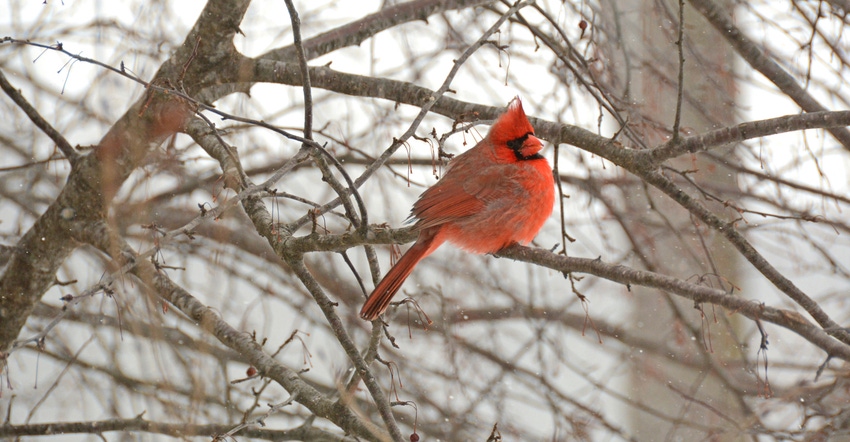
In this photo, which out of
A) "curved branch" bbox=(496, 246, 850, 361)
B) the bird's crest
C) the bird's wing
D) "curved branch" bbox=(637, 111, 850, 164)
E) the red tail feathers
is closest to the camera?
"curved branch" bbox=(496, 246, 850, 361)

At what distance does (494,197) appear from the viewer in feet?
9.31

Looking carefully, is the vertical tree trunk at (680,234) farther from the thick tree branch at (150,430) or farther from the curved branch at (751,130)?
the thick tree branch at (150,430)

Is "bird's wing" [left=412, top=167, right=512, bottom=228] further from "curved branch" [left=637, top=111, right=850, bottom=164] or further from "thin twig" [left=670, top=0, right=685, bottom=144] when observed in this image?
"thin twig" [left=670, top=0, right=685, bottom=144]

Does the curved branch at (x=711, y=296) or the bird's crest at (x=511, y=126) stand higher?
the bird's crest at (x=511, y=126)

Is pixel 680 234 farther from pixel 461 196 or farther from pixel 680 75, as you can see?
pixel 680 75

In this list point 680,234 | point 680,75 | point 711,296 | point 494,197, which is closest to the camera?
point 711,296

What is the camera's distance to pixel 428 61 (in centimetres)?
421

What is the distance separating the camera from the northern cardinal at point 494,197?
2.75 m

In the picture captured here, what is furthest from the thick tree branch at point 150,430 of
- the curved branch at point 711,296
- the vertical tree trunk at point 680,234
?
the vertical tree trunk at point 680,234

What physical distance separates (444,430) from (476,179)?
1.87 metres

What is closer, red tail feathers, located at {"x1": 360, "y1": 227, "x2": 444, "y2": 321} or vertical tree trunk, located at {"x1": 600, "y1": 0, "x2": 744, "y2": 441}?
red tail feathers, located at {"x1": 360, "y1": 227, "x2": 444, "y2": 321}

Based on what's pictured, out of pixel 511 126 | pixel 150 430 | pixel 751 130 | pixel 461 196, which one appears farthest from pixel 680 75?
pixel 150 430

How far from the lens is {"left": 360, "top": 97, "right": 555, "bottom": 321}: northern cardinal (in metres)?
2.75

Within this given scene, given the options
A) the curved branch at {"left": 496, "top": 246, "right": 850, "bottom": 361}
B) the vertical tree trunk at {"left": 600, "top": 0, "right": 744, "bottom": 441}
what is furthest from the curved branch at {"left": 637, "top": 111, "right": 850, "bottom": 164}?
the vertical tree trunk at {"left": 600, "top": 0, "right": 744, "bottom": 441}
